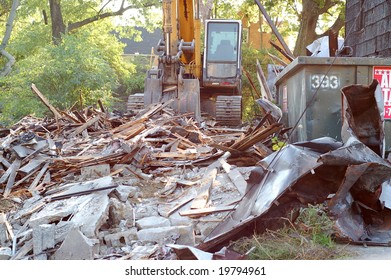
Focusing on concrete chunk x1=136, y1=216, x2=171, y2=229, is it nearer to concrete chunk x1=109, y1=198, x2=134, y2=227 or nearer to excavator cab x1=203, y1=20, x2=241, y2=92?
concrete chunk x1=109, y1=198, x2=134, y2=227

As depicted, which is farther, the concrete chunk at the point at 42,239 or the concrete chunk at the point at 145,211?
the concrete chunk at the point at 145,211

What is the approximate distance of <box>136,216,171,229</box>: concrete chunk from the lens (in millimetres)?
5945

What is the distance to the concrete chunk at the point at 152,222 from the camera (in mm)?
5945

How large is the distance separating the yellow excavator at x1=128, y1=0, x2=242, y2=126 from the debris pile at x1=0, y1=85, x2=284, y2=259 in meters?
2.18

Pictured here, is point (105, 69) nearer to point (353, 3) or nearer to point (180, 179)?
point (353, 3)

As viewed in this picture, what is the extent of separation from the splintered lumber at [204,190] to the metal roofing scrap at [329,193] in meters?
1.50

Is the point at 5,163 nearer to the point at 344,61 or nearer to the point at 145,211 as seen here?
the point at 145,211

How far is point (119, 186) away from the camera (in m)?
7.23

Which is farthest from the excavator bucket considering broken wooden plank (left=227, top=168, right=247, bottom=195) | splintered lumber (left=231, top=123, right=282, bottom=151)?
broken wooden plank (left=227, top=168, right=247, bottom=195)

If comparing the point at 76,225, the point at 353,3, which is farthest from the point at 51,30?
the point at 76,225

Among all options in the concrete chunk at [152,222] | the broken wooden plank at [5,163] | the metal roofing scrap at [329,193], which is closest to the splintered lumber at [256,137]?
the concrete chunk at [152,222]

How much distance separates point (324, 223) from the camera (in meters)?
4.65

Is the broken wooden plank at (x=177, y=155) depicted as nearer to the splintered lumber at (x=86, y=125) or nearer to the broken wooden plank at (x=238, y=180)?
the broken wooden plank at (x=238, y=180)
